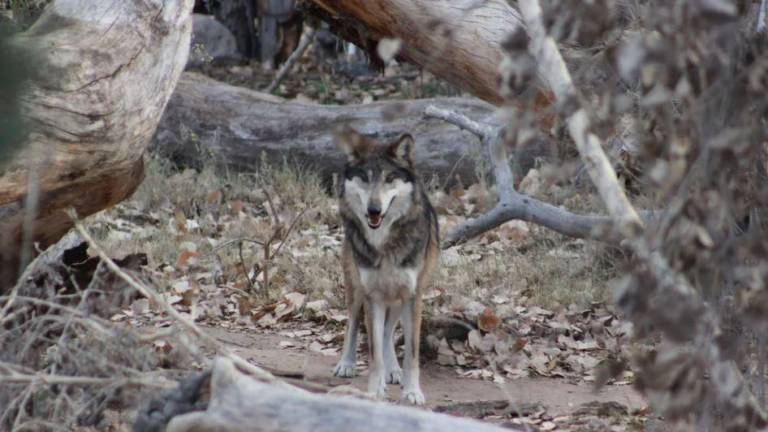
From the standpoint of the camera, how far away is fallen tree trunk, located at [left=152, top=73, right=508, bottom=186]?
11.6 m

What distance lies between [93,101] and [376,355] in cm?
263

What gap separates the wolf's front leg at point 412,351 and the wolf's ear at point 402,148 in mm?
951

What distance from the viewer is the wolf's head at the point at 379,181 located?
7465 mm

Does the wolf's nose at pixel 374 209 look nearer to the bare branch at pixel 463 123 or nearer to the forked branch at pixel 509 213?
the forked branch at pixel 509 213

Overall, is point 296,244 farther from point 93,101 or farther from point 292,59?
point 292,59

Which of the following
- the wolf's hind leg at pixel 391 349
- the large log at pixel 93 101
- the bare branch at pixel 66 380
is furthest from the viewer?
the wolf's hind leg at pixel 391 349

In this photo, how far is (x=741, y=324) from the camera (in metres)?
4.80

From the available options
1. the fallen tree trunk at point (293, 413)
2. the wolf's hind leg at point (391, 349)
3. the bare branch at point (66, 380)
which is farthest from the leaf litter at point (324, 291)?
the fallen tree trunk at point (293, 413)

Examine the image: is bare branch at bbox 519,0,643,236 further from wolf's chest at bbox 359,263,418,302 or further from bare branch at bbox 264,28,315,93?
bare branch at bbox 264,28,315,93

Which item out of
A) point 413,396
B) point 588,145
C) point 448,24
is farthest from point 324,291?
point 588,145

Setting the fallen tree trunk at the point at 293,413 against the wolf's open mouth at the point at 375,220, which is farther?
the wolf's open mouth at the point at 375,220

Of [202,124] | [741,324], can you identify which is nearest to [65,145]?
[741,324]

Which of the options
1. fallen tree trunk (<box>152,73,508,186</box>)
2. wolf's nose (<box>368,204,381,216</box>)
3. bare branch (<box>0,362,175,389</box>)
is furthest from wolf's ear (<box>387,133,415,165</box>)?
fallen tree trunk (<box>152,73,508,186</box>)

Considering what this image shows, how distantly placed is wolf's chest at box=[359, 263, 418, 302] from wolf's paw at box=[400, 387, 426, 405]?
626mm
